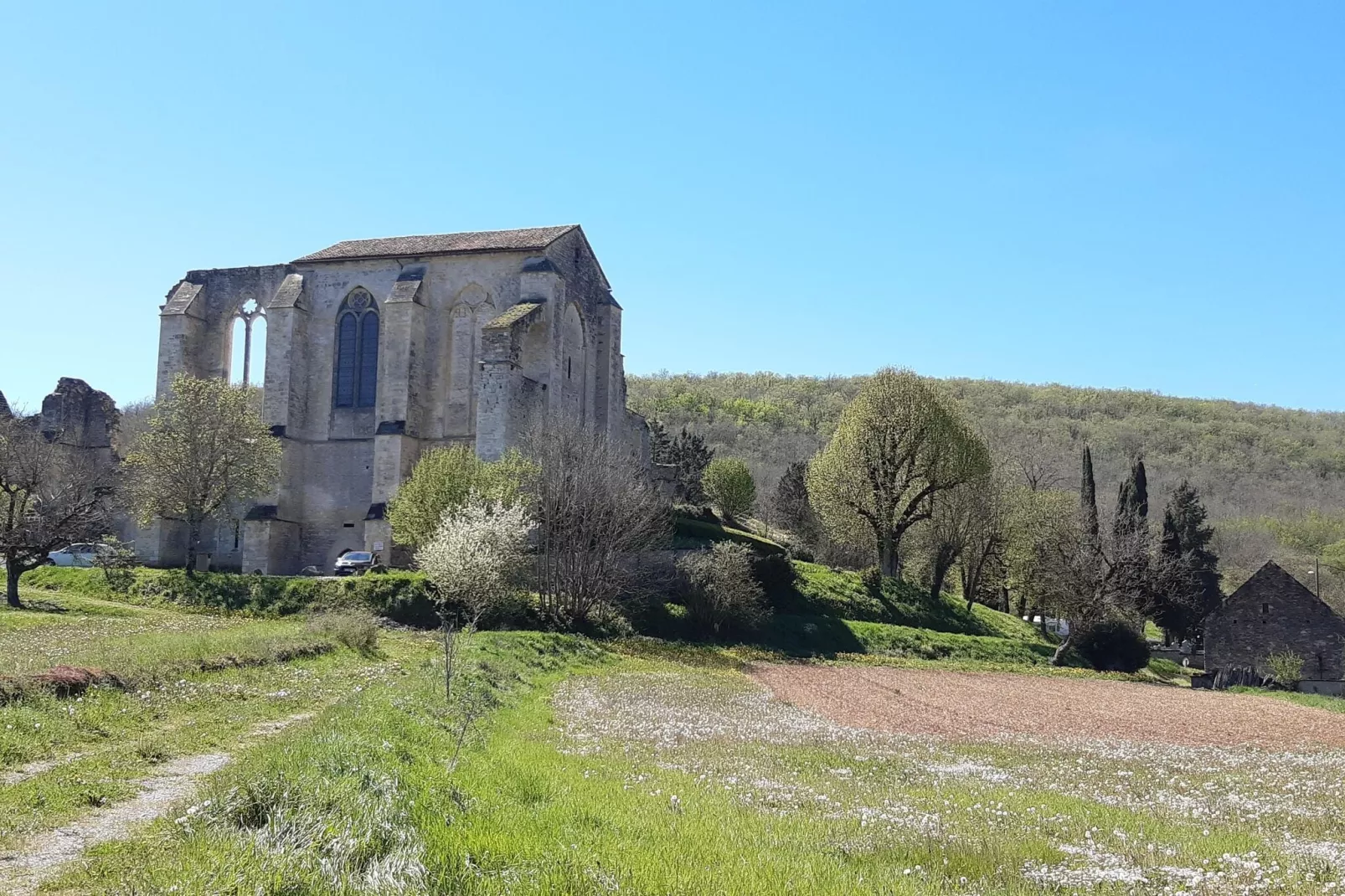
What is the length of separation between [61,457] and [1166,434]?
124m

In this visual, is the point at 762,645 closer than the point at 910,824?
No

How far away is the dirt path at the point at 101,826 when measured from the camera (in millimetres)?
6441

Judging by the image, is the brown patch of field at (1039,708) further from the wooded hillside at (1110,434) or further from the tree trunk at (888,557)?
the wooded hillside at (1110,434)

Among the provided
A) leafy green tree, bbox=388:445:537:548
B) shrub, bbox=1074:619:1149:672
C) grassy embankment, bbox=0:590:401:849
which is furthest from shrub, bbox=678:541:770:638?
shrub, bbox=1074:619:1149:672

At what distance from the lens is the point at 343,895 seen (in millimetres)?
5648

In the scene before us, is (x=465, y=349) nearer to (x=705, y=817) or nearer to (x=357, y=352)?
(x=357, y=352)

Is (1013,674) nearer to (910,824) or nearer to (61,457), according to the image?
(910,824)

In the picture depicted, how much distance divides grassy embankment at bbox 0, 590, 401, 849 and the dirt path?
18cm

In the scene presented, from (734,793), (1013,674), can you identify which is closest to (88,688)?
(734,793)

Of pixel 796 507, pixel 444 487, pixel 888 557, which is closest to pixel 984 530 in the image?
pixel 888 557

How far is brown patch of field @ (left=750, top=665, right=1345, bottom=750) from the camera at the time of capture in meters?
18.4

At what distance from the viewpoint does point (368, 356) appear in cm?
4528

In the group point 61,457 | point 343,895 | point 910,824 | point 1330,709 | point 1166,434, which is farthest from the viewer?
point 1166,434

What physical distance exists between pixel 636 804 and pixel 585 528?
25174 mm
